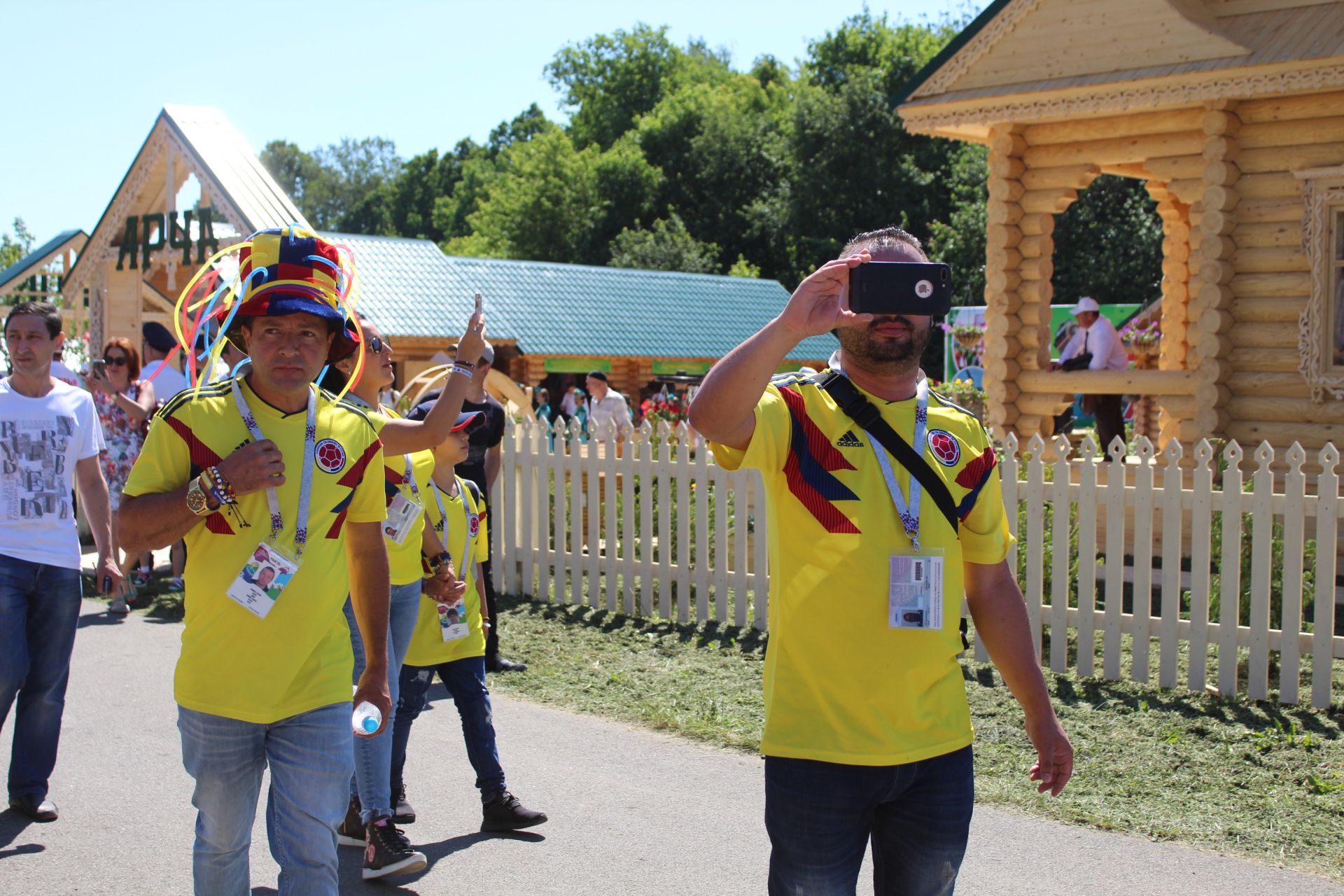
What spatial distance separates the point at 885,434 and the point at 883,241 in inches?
17.4

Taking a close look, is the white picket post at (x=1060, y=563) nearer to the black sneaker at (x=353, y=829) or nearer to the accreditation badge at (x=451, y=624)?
the accreditation badge at (x=451, y=624)

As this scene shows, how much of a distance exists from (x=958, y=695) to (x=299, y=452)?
1795 millimetres

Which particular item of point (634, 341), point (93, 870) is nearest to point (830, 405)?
point (93, 870)

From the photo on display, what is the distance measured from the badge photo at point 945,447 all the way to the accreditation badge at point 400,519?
2.52m

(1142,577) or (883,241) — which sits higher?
(883,241)

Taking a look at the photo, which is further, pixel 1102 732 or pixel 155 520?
pixel 1102 732

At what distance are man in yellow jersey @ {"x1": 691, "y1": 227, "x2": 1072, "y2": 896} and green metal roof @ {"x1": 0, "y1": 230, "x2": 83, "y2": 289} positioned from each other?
57.7 ft

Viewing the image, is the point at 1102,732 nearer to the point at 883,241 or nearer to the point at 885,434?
the point at 885,434

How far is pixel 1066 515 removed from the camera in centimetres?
763

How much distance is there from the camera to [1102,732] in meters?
6.42

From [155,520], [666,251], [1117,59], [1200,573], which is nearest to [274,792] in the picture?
[155,520]

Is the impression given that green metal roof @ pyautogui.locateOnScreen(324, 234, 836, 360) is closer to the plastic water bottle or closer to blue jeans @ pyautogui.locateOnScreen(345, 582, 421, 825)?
blue jeans @ pyautogui.locateOnScreen(345, 582, 421, 825)

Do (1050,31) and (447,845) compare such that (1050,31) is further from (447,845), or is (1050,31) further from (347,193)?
(347,193)

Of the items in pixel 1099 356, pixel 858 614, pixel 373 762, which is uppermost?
pixel 1099 356
